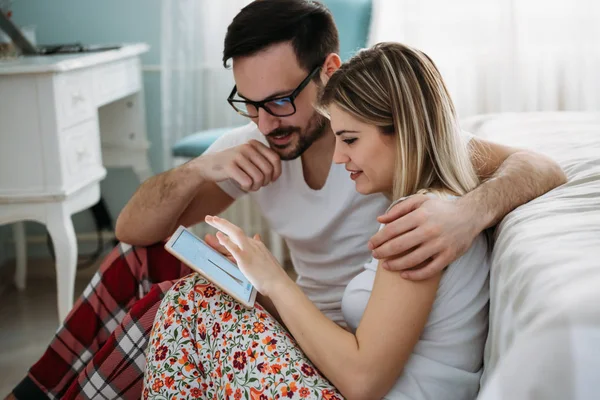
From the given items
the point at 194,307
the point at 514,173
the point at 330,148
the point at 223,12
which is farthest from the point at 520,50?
the point at 194,307

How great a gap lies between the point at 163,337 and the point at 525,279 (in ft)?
A: 1.97

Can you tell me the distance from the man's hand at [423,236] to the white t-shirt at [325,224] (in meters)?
0.40

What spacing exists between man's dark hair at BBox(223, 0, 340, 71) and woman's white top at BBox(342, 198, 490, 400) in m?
0.59

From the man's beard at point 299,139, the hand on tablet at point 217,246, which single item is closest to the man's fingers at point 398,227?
the hand on tablet at point 217,246

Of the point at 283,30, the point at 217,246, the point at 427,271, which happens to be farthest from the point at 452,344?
the point at 283,30

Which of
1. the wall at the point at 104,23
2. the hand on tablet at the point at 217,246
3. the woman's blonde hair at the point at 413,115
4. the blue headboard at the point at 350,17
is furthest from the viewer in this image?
the wall at the point at 104,23

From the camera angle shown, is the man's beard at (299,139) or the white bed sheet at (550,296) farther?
the man's beard at (299,139)

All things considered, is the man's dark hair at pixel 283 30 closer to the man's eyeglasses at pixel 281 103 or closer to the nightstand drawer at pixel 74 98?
the man's eyeglasses at pixel 281 103

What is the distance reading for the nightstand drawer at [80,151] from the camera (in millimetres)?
2199

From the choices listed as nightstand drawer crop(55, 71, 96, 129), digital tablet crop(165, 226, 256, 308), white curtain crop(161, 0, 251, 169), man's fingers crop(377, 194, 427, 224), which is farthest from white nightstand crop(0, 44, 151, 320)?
man's fingers crop(377, 194, 427, 224)

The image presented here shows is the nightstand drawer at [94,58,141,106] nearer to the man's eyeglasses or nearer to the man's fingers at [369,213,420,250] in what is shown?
the man's eyeglasses

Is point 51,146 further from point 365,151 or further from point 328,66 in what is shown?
point 365,151

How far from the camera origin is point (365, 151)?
1217 mm

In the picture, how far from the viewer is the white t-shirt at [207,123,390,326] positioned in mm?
1533
